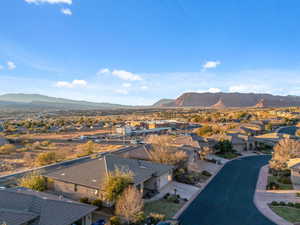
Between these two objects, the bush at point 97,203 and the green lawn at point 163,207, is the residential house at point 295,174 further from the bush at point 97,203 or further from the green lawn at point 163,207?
the bush at point 97,203

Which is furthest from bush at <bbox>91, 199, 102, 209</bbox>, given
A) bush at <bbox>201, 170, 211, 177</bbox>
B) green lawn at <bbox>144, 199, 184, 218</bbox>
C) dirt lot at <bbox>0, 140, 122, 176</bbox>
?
bush at <bbox>201, 170, 211, 177</bbox>

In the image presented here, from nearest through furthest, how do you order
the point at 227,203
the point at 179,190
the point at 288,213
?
the point at 288,213
the point at 227,203
the point at 179,190

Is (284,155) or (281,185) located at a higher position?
(284,155)

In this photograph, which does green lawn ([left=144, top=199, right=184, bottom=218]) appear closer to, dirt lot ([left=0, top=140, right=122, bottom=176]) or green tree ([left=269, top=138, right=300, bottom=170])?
green tree ([left=269, top=138, right=300, bottom=170])

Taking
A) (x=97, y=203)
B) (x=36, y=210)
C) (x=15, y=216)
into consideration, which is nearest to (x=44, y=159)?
(x=97, y=203)

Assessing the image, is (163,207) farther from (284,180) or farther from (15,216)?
(284,180)

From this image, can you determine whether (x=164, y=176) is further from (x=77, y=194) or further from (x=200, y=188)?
(x=77, y=194)

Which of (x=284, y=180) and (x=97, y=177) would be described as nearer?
(x=97, y=177)

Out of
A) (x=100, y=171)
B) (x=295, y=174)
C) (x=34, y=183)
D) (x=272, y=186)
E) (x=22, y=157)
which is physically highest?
(x=100, y=171)
